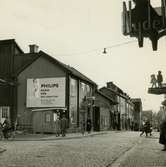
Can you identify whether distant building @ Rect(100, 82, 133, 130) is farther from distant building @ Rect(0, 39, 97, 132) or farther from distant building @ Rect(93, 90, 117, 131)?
distant building @ Rect(0, 39, 97, 132)

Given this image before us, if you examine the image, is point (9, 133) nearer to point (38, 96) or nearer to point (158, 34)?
point (38, 96)

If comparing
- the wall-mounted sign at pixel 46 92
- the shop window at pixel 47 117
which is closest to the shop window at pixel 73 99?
the wall-mounted sign at pixel 46 92

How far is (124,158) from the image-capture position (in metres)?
17.3

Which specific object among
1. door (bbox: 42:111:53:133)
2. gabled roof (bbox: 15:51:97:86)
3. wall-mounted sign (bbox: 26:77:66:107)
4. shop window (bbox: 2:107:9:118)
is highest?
gabled roof (bbox: 15:51:97:86)

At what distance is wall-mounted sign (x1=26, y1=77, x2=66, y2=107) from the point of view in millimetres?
46375

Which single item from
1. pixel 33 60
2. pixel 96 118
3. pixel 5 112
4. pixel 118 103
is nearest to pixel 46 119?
pixel 5 112

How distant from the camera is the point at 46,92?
153 feet

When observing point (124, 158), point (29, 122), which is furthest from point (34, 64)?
point (124, 158)

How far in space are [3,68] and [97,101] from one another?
19.0 metres

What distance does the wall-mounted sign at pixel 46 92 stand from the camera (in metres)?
46.4

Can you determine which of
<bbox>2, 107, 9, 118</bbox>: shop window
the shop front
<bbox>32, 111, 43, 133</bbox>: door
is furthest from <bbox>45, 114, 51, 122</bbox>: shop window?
<bbox>2, 107, 9, 118</bbox>: shop window

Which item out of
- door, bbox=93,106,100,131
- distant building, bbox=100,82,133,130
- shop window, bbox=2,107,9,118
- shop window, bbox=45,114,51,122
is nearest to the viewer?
shop window, bbox=45,114,51,122

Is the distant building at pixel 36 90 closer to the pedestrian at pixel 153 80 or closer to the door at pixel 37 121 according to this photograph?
the door at pixel 37 121

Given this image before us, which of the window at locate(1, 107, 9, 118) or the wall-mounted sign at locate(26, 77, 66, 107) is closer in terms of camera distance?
the wall-mounted sign at locate(26, 77, 66, 107)
